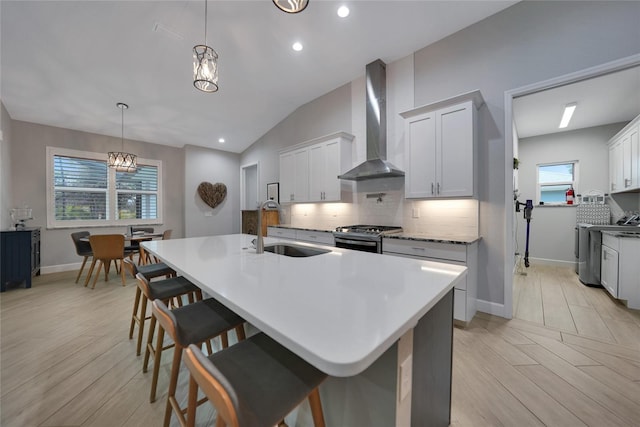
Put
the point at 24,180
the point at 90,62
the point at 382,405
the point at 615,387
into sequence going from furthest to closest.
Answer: the point at 24,180 < the point at 90,62 < the point at 615,387 < the point at 382,405

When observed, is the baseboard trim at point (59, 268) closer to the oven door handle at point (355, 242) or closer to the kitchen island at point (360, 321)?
the kitchen island at point (360, 321)

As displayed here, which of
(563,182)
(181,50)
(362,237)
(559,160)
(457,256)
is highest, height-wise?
(181,50)

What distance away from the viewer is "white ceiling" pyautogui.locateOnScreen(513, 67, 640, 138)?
2.99 meters

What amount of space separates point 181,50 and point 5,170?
11.4 feet

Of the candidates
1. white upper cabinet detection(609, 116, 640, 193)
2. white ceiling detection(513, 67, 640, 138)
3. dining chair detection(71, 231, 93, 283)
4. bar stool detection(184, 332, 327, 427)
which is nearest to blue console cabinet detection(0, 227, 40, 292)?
dining chair detection(71, 231, 93, 283)

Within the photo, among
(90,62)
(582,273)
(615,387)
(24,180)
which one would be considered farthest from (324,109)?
(24,180)

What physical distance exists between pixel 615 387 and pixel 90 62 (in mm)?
6002

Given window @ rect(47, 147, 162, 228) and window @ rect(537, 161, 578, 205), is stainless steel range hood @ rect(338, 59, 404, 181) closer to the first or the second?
window @ rect(537, 161, 578, 205)

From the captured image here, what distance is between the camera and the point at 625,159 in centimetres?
350

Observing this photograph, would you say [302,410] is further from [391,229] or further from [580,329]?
[580,329]

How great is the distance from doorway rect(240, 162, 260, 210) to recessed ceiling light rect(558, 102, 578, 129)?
6242 millimetres

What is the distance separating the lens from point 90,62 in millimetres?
3104

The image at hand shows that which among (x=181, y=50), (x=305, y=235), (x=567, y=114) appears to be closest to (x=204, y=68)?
(x=181, y=50)

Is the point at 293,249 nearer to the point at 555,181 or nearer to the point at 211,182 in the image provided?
the point at 211,182
